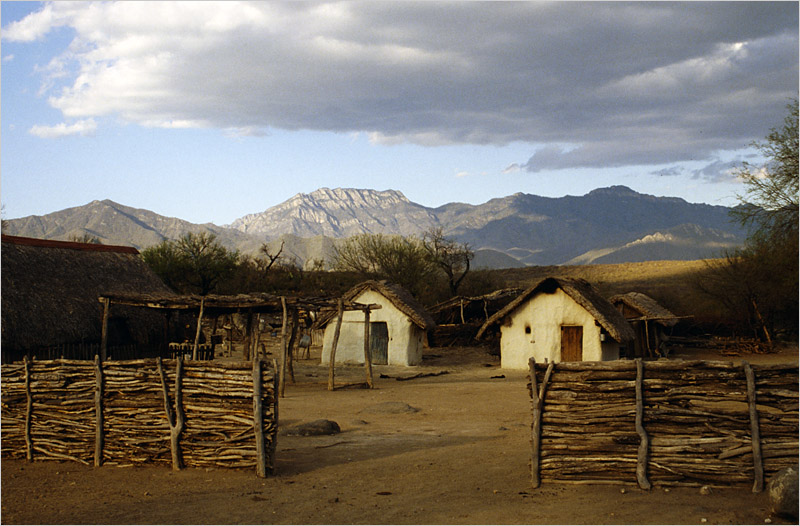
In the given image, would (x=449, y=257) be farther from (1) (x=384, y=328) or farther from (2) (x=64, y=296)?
(2) (x=64, y=296)

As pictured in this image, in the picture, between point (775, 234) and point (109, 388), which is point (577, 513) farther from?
point (775, 234)

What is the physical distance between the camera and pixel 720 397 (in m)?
8.50

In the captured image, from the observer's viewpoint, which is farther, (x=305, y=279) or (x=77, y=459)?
(x=305, y=279)

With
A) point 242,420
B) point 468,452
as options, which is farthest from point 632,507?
point 242,420

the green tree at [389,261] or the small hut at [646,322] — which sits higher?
the green tree at [389,261]

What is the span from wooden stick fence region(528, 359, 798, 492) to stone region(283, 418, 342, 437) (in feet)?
16.4

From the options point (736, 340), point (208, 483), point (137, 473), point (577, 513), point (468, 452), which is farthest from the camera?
point (736, 340)

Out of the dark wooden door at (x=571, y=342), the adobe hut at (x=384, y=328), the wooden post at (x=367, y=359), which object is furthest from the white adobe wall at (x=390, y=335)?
the wooden post at (x=367, y=359)

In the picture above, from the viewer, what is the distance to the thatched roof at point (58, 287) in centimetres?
1855

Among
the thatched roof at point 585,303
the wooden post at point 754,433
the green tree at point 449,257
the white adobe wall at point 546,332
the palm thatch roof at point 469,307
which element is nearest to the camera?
the wooden post at point 754,433

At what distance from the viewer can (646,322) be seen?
96.7 feet

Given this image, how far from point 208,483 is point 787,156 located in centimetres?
2444

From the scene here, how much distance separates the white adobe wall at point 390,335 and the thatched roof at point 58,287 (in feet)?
21.8

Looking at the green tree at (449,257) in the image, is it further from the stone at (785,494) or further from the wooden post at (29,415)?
the stone at (785,494)
